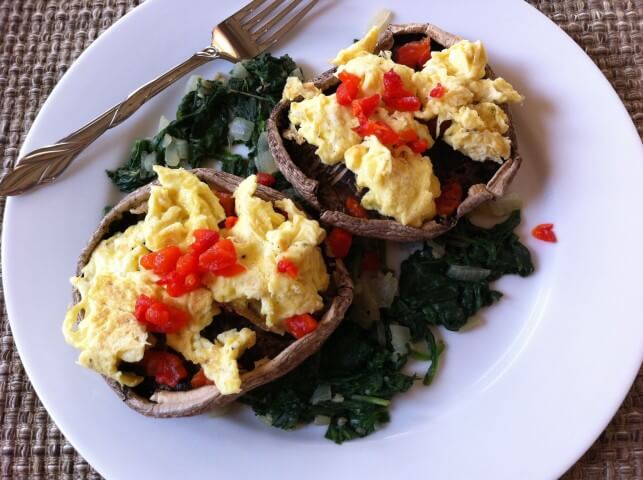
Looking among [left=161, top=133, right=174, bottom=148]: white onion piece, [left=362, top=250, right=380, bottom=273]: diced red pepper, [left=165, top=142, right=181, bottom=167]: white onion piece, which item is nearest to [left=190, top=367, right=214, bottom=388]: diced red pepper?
[left=362, top=250, right=380, bottom=273]: diced red pepper

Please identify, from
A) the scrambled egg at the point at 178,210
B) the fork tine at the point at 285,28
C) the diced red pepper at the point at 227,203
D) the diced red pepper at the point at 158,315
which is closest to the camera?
the diced red pepper at the point at 158,315

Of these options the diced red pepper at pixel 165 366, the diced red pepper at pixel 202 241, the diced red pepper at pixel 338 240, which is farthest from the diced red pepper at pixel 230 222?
the diced red pepper at pixel 165 366

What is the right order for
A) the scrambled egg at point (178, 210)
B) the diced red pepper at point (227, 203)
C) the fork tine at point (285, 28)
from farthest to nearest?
the fork tine at point (285, 28) → the diced red pepper at point (227, 203) → the scrambled egg at point (178, 210)

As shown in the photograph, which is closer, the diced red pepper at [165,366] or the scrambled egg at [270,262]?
the scrambled egg at [270,262]

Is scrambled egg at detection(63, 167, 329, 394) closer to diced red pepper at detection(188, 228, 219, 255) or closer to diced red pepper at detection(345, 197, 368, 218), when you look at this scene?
diced red pepper at detection(188, 228, 219, 255)

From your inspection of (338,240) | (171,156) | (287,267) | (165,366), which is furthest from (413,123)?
(165,366)

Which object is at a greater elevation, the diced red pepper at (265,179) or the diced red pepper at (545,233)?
the diced red pepper at (265,179)

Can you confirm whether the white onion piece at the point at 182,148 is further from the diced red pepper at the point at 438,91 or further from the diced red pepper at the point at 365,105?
the diced red pepper at the point at 438,91

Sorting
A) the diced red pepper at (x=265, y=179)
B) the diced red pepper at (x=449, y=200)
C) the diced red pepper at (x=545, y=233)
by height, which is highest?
the diced red pepper at (x=265, y=179)
